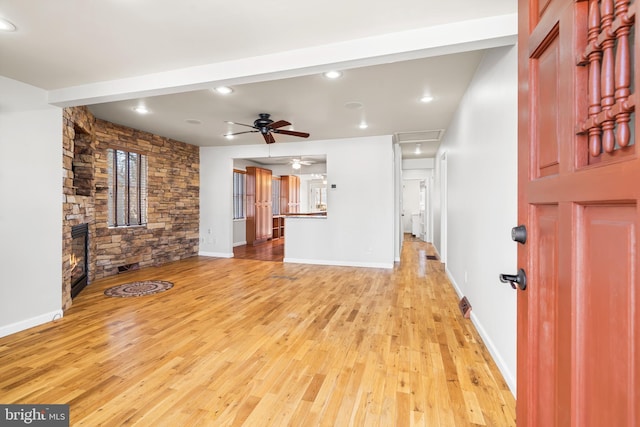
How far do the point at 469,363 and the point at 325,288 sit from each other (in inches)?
90.1

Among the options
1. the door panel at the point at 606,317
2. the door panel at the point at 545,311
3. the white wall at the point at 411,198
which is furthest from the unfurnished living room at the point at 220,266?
the white wall at the point at 411,198

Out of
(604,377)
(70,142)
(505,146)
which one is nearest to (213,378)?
(604,377)

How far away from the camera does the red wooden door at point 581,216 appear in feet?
1.90

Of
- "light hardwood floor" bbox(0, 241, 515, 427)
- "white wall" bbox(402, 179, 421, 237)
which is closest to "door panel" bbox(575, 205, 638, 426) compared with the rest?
"light hardwood floor" bbox(0, 241, 515, 427)

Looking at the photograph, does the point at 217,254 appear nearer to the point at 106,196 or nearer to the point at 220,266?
the point at 220,266

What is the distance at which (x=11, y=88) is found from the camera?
2.77m

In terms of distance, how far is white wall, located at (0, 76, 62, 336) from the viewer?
8.96 ft

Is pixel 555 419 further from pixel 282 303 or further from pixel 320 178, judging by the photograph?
pixel 320 178

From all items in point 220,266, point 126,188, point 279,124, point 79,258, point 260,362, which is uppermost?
point 279,124

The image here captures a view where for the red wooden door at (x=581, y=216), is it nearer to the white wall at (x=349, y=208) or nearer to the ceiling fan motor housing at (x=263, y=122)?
the ceiling fan motor housing at (x=263, y=122)

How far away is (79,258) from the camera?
4215mm

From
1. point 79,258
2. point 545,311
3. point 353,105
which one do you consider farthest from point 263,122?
point 545,311

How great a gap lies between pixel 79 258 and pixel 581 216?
5.36 meters

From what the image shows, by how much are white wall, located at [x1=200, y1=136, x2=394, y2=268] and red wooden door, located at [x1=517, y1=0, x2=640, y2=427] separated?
4.60 metres
